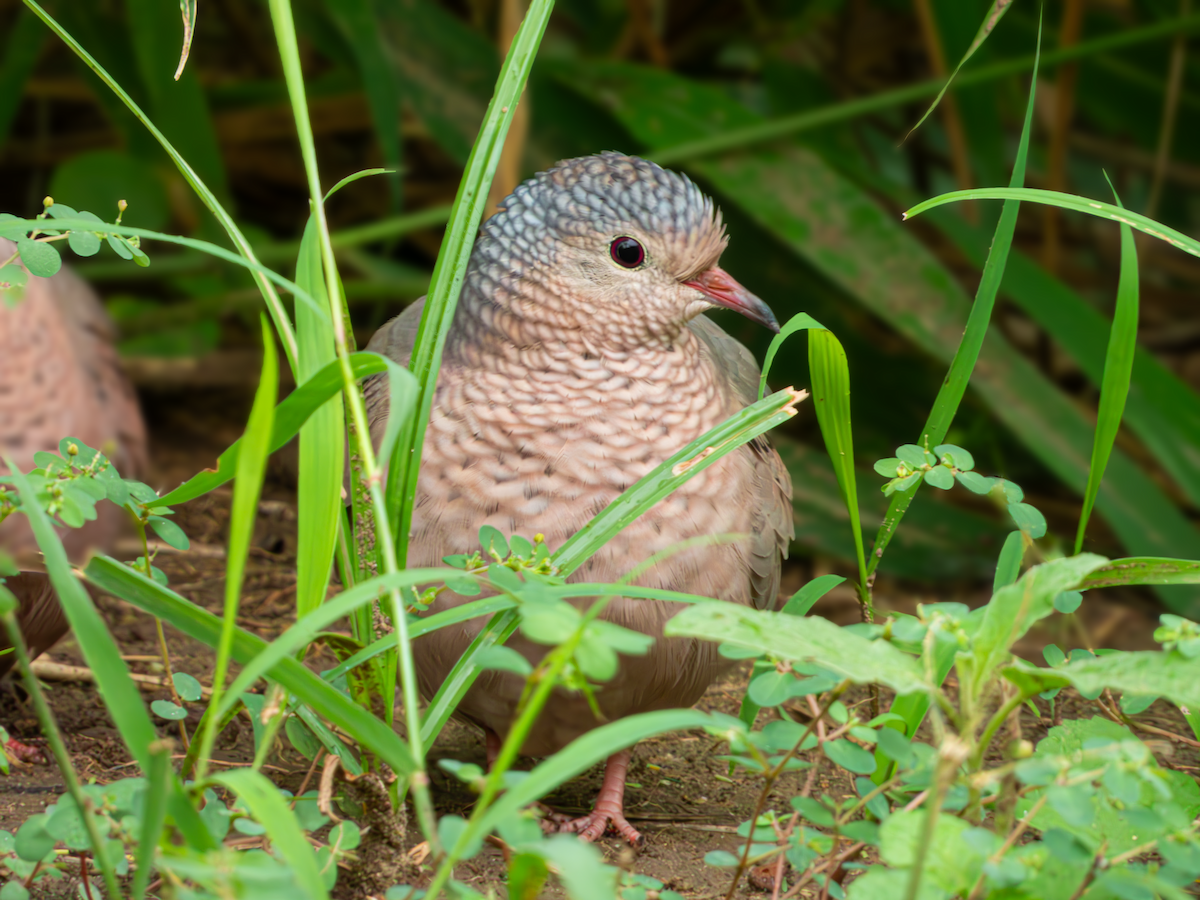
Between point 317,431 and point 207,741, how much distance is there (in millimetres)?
353

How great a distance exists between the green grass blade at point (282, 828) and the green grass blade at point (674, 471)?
1.56 feet

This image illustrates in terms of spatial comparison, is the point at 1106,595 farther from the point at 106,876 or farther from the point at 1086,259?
the point at 106,876

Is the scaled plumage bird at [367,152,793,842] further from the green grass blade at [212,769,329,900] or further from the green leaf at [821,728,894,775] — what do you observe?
the green grass blade at [212,769,329,900]

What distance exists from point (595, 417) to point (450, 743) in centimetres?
76

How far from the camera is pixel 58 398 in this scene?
8.57 feet

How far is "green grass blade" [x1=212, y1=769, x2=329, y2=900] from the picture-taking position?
102cm

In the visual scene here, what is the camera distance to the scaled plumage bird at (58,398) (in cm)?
246

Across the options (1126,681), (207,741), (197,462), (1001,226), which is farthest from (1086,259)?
(207,741)

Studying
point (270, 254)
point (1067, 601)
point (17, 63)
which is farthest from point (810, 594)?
point (17, 63)

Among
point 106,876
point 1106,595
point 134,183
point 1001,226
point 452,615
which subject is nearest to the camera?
point 106,876

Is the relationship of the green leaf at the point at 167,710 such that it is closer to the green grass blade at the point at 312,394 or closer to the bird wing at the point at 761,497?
the green grass blade at the point at 312,394

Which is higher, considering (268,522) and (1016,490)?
(1016,490)

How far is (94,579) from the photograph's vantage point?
1.33 meters

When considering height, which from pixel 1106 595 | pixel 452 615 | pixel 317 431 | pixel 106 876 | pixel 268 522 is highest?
pixel 317 431
